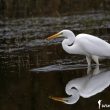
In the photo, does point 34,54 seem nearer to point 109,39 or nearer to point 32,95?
point 109,39

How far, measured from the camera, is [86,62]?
12.6 m

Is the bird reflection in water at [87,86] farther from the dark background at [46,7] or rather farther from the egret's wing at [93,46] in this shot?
the dark background at [46,7]

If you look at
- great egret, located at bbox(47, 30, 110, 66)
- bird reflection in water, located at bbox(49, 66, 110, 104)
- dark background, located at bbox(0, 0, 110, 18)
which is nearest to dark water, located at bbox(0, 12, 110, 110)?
bird reflection in water, located at bbox(49, 66, 110, 104)

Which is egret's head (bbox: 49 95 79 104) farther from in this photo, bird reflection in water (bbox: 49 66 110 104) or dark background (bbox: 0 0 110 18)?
dark background (bbox: 0 0 110 18)

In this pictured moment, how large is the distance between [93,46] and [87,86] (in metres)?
1.93

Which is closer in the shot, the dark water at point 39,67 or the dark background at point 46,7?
the dark water at point 39,67

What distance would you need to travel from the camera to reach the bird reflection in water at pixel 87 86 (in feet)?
31.0

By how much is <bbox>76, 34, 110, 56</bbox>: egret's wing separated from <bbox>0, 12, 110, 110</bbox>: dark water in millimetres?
339

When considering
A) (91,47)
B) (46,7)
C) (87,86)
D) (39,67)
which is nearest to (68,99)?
(87,86)

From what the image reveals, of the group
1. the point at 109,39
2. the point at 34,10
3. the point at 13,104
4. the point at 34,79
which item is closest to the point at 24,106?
the point at 13,104

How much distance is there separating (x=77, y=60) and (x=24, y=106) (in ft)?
13.6

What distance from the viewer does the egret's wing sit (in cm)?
1184

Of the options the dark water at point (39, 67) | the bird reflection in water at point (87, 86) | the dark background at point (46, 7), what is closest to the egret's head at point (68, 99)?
the bird reflection in water at point (87, 86)

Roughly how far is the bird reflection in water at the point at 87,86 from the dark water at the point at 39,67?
0.08 m
